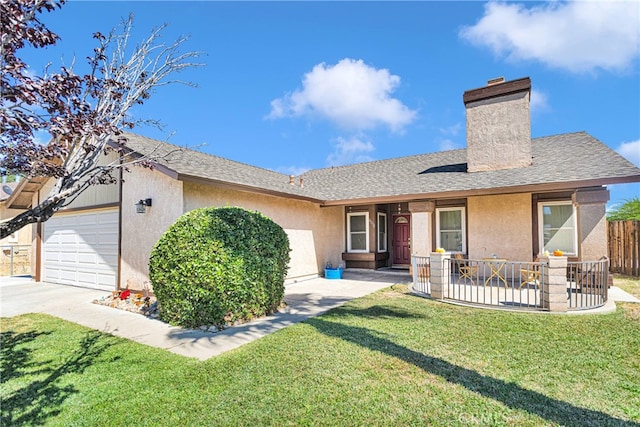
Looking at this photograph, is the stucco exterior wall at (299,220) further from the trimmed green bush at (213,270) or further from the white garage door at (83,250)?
the white garage door at (83,250)

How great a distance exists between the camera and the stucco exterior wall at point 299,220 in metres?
8.67

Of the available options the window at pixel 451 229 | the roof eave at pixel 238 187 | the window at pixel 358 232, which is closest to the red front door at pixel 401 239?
the window at pixel 358 232

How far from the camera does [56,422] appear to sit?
9.96 feet

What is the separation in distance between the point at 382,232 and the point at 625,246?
354 inches

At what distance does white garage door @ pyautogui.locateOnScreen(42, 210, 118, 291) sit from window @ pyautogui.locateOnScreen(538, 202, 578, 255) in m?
13.6

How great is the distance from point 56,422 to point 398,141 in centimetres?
2396

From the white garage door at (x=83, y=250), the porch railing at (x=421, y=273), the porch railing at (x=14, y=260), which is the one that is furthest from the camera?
the porch railing at (x=14, y=260)

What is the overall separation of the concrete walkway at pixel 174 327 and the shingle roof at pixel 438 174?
10.6 ft

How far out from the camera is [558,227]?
1023cm

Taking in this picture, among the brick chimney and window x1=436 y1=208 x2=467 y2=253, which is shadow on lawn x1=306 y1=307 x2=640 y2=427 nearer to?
window x1=436 y1=208 x2=467 y2=253

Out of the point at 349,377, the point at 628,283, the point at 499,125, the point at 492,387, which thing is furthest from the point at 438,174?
the point at 349,377

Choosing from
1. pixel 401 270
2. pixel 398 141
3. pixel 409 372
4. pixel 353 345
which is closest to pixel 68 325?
pixel 353 345

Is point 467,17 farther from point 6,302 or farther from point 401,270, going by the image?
point 6,302

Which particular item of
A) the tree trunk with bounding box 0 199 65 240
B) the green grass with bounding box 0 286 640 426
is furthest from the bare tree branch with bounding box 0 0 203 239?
the green grass with bounding box 0 286 640 426
